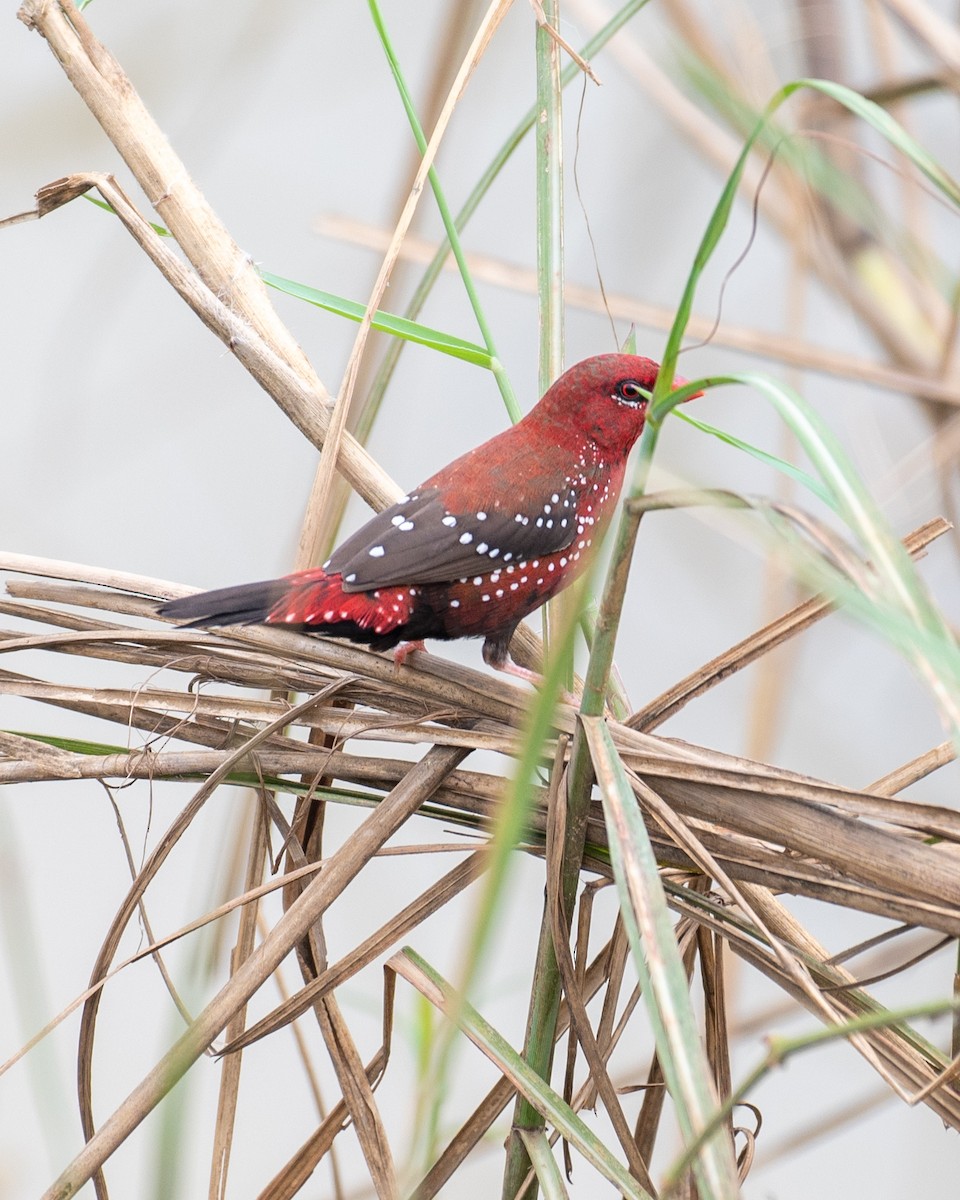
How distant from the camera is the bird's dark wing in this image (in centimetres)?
108

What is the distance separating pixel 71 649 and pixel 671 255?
1.61m

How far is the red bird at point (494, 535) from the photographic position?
108 cm

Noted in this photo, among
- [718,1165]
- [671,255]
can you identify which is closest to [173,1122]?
[718,1165]

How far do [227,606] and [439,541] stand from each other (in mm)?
266

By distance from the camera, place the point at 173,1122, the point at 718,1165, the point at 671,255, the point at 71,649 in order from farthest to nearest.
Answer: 1. the point at 671,255
2. the point at 71,649
3. the point at 173,1122
4. the point at 718,1165

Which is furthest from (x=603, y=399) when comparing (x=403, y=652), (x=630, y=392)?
(x=403, y=652)

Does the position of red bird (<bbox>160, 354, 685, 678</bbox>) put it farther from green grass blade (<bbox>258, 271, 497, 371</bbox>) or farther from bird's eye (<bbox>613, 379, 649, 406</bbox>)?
green grass blade (<bbox>258, 271, 497, 371</bbox>)

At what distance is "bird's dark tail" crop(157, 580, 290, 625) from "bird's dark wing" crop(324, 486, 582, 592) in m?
0.12

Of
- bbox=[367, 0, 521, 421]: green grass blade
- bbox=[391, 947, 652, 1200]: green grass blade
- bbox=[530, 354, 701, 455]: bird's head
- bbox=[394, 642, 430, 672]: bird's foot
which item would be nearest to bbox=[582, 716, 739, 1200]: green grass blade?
bbox=[391, 947, 652, 1200]: green grass blade

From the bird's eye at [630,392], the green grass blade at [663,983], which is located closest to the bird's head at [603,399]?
the bird's eye at [630,392]

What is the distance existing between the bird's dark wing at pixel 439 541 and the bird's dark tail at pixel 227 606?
0.12 meters

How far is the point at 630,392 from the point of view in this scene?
125 cm

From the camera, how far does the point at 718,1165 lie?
51cm

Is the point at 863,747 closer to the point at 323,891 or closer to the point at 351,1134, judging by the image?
the point at 351,1134
